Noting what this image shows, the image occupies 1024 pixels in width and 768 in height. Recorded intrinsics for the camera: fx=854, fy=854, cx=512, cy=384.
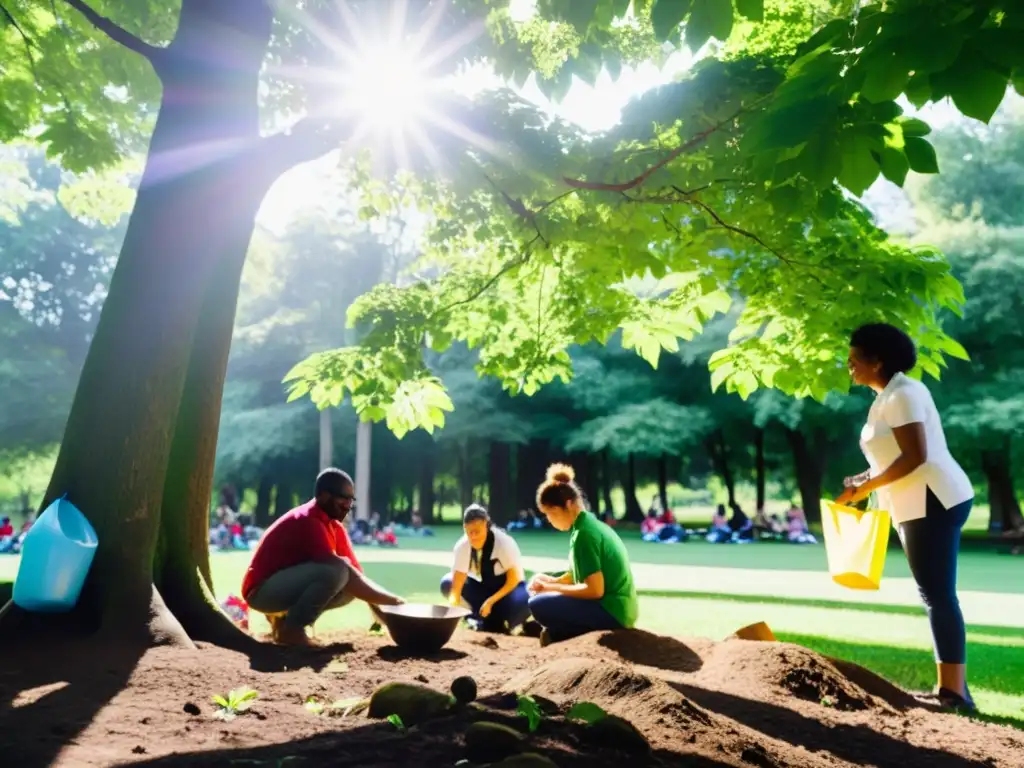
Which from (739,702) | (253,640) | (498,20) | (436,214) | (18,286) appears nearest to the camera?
(739,702)

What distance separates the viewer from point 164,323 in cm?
527

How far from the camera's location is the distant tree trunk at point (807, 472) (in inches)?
1209

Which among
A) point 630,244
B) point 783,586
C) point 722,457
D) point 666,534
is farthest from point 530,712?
point 722,457

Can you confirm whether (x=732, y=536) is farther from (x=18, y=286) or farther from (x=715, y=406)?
(x=18, y=286)

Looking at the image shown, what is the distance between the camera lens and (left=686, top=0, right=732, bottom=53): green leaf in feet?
8.87

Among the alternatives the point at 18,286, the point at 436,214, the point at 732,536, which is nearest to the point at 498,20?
the point at 436,214

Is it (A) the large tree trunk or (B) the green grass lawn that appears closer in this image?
(A) the large tree trunk

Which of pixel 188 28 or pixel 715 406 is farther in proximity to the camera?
pixel 715 406

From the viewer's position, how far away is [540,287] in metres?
8.16

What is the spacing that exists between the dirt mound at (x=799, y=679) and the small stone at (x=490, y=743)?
2.17 meters

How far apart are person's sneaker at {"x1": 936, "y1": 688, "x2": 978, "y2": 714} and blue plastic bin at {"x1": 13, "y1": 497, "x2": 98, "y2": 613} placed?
4.88 meters

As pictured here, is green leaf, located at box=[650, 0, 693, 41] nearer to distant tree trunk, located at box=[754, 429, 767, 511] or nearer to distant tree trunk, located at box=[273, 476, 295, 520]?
distant tree trunk, located at box=[754, 429, 767, 511]

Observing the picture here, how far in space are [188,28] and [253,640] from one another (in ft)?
13.4

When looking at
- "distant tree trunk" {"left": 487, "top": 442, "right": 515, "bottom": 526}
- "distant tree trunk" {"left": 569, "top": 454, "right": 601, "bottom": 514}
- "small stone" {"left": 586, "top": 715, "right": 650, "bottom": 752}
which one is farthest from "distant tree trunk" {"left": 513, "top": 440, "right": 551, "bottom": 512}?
"small stone" {"left": 586, "top": 715, "right": 650, "bottom": 752}
